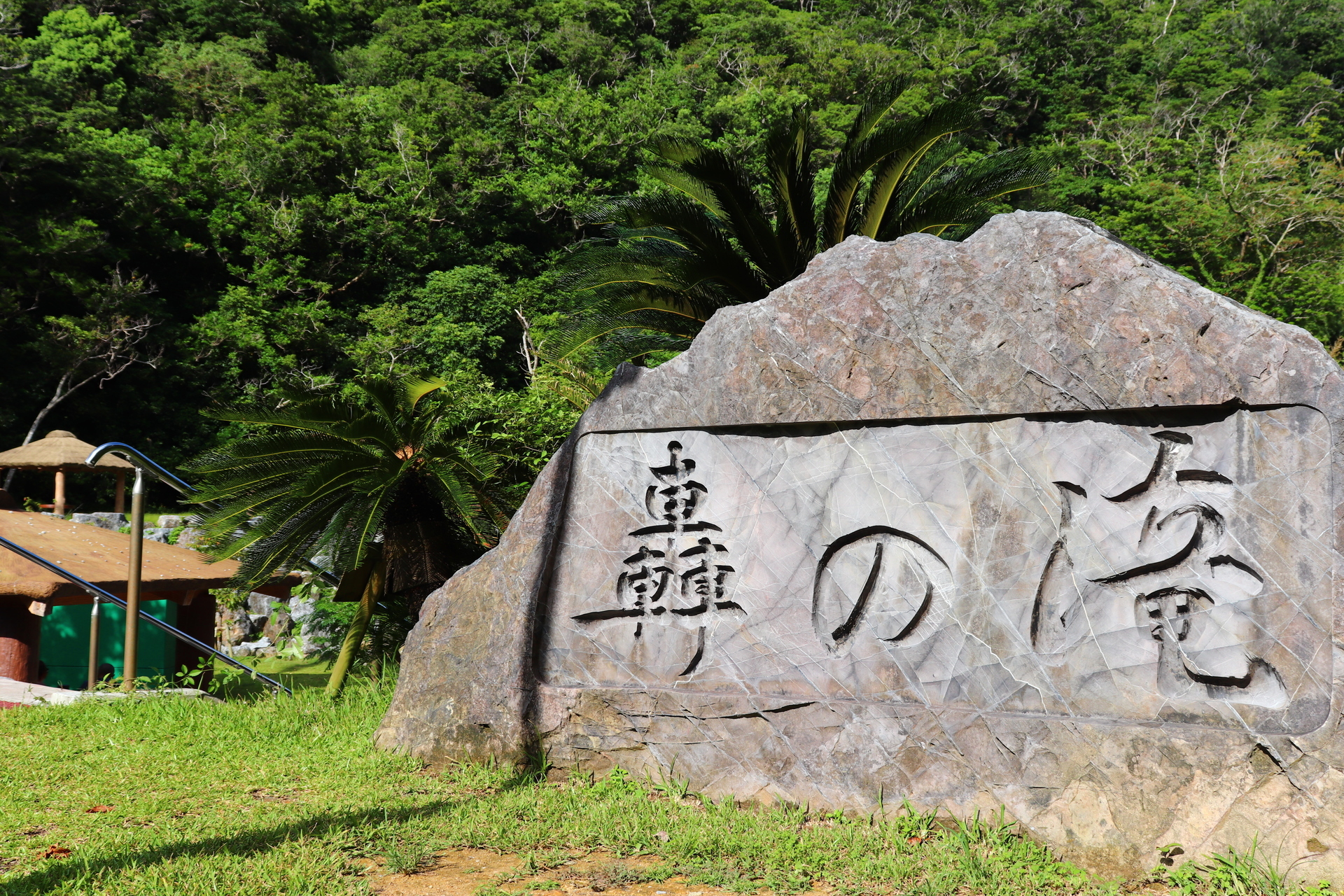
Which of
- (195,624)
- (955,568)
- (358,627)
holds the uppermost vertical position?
(955,568)

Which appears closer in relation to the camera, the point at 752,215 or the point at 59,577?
the point at 59,577

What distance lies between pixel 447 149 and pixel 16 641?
70.7 ft

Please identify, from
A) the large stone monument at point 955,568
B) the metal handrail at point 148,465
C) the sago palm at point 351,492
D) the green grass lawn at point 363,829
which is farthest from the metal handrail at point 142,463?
the large stone monument at point 955,568

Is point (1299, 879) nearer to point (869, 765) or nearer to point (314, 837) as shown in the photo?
point (869, 765)

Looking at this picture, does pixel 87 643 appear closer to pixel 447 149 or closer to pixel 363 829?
pixel 363 829

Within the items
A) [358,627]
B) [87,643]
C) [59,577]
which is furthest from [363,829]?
[87,643]

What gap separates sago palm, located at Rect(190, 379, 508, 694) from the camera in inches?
191

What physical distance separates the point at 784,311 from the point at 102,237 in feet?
64.7

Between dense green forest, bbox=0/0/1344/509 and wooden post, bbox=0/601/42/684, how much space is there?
1025 cm

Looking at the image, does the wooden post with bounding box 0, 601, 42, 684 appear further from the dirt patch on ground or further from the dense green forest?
the dense green forest

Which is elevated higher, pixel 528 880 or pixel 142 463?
pixel 142 463

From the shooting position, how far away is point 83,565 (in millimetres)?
5973

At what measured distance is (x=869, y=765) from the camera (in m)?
3.39

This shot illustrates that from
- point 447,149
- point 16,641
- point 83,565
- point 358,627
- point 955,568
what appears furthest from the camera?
point 447,149
